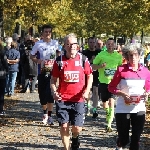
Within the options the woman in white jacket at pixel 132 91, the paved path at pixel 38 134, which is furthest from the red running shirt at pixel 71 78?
the paved path at pixel 38 134

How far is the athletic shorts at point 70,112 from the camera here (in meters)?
6.31

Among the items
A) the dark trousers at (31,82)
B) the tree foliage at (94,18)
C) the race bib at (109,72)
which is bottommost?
Answer: the dark trousers at (31,82)

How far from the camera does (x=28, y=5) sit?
2097 centimetres

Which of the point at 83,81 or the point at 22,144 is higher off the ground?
the point at 83,81

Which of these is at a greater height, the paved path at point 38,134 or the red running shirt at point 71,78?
the red running shirt at point 71,78

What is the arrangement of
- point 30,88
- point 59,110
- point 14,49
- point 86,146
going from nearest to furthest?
point 59,110, point 86,146, point 14,49, point 30,88

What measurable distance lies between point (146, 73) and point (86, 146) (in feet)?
7.23

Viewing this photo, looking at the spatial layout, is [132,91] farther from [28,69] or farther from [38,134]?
[28,69]

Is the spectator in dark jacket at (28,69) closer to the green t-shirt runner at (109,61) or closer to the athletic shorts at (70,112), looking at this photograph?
the green t-shirt runner at (109,61)

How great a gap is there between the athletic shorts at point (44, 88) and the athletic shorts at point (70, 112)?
2706 mm

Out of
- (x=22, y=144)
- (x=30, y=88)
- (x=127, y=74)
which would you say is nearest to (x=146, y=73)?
(x=127, y=74)

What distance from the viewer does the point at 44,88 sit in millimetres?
9219

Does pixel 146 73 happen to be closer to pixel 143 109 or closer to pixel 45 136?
pixel 143 109

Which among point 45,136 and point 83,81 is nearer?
point 83,81
